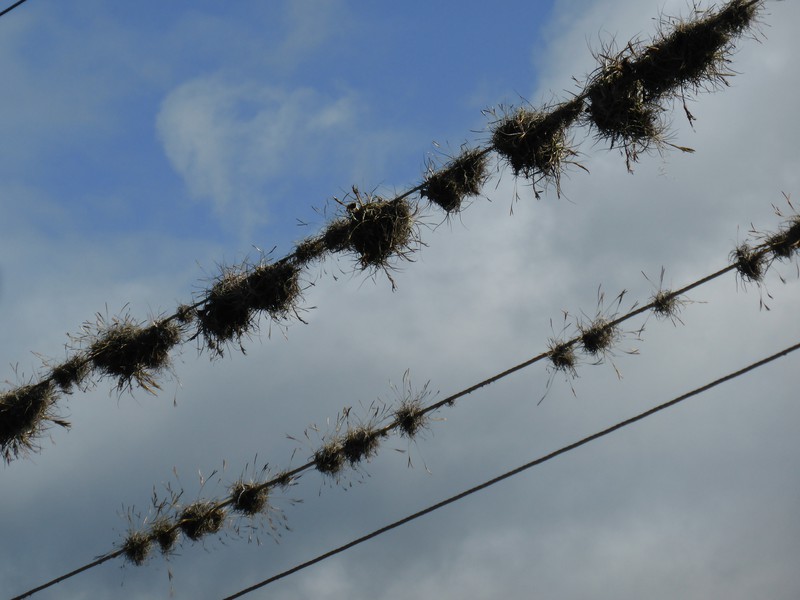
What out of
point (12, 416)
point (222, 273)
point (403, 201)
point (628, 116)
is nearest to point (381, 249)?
point (403, 201)

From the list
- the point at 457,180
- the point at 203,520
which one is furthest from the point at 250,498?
the point at 457,180

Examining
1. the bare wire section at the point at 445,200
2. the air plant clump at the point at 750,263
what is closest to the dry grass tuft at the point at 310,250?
the bare wire section at the point at 445,200

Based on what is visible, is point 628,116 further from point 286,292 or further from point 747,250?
point 286,292

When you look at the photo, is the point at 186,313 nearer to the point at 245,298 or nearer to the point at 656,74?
the point at 245,298

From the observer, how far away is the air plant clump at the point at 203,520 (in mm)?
7551

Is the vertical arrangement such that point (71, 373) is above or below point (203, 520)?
above

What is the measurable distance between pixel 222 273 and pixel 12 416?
1.97 meters

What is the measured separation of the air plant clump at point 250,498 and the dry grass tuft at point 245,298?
961 mm

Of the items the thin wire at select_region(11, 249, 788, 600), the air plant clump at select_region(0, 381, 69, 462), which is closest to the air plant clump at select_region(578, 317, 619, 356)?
the thin wire at select_region(11, 249, 788, 600)

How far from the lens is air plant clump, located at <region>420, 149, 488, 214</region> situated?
24.0 feet

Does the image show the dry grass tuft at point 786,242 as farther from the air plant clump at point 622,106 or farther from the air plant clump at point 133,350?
the air plant clump at point 133,350

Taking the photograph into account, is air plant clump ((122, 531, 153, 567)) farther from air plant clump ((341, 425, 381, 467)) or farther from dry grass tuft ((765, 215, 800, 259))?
dry grass tuft ((765, 215, 800, 259))

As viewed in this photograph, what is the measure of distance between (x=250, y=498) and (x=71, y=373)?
67.1 inches

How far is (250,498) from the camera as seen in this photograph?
7.52 meters
